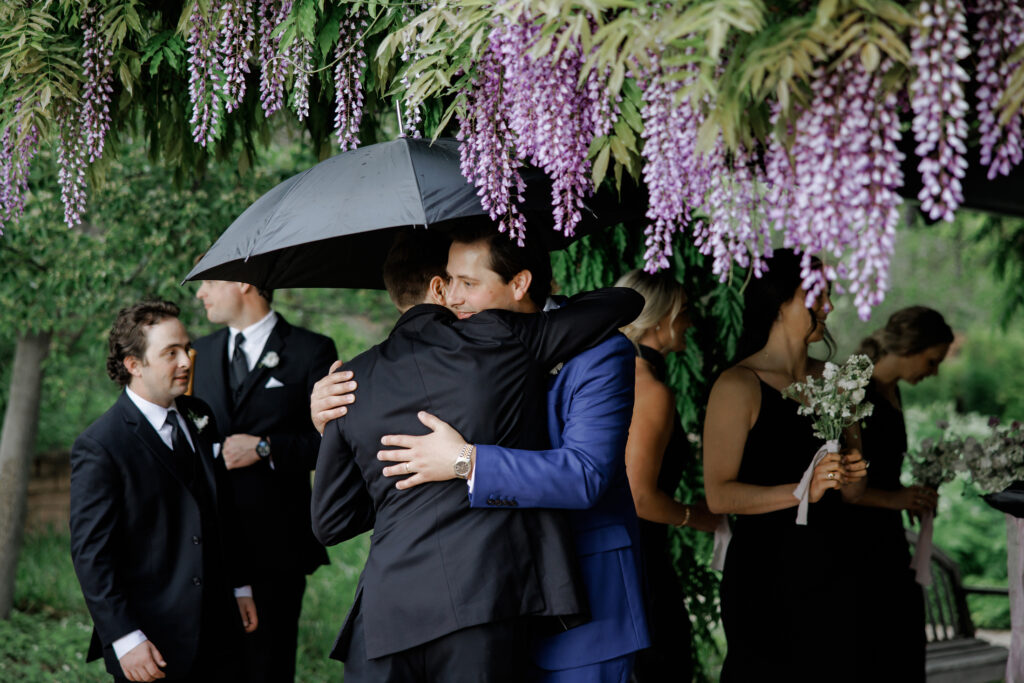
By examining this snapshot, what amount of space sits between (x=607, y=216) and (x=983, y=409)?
38.8 feet

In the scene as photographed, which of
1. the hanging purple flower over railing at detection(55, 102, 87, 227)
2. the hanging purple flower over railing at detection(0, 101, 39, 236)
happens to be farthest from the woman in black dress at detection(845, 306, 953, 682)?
the hanging purple flower over railing at detection(0, 101, 39, 236)

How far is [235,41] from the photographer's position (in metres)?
2.96

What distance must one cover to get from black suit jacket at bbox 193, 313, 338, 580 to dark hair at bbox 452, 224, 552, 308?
1.77m

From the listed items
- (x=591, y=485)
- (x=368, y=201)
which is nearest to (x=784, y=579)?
(x=591, y=485)

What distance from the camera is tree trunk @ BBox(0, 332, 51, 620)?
21.1 ft

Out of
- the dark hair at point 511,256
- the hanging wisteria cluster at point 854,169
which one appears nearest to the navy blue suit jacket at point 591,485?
the dark hair at point 511,256

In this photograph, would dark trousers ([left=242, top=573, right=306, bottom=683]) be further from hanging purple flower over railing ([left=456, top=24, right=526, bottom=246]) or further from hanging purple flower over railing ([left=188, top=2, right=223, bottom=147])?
hanging purple flower over railing ([left=456, top=24, right=526, bottom=246])

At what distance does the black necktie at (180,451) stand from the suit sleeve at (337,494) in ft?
3.24

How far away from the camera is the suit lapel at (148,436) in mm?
3244

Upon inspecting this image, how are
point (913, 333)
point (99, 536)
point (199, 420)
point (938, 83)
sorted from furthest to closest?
1. point (913, 333)
2. point (199, 420)
3. point (99, 536)
4. point (938, 83)

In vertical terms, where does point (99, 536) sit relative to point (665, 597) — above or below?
above

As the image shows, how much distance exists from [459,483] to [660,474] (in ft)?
4.33

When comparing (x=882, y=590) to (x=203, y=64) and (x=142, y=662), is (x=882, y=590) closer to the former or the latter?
(x=142, y=662)

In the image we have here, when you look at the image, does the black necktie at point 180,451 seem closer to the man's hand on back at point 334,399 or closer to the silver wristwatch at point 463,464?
the man's hand on back at point 334,399
